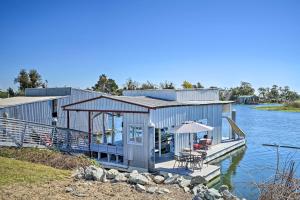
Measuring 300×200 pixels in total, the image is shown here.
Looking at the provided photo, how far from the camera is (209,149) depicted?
741 inches

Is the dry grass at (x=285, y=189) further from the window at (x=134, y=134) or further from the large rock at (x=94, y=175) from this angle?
the window at (x=134, y=134)

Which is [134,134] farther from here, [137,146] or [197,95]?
[197,95]

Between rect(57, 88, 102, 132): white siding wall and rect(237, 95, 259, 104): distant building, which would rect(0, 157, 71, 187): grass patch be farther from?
rect(237, 95, 259, 104): distant building

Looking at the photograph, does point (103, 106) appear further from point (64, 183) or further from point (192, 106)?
point (64, 183)

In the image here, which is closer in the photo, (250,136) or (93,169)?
(93,169)

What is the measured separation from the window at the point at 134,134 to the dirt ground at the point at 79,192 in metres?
5.18

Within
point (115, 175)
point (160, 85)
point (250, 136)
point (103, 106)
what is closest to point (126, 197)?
point (115, 175)

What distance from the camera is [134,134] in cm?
1465

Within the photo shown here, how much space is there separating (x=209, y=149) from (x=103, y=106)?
7629mm

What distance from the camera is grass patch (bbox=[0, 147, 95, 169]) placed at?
37.4 feet

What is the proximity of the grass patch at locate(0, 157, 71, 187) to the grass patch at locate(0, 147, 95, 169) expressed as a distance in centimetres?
121

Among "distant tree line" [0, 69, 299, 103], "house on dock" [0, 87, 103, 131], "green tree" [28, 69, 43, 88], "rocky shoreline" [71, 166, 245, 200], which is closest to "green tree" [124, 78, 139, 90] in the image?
"distant tree line" [0, 69, 299, 103]

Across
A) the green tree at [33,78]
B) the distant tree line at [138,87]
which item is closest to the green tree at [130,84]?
the distant tree line at [138,87]

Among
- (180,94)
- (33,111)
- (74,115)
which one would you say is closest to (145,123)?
(180,94)
